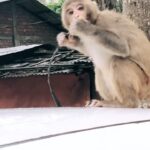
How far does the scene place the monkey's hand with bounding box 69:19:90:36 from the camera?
5633 millimetres

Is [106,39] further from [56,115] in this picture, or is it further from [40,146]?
[40,146]

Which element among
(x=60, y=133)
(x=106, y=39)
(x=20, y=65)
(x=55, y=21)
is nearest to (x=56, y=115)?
(x=60, y=133)

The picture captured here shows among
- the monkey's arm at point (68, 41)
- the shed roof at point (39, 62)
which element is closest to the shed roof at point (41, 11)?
the shed roof at point (39, 62)

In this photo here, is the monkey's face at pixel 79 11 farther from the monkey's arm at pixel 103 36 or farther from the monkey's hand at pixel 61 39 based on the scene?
the monkey's hand at pixel 61 39

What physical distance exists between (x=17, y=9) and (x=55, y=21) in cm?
123

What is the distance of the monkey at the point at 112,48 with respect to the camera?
556cm

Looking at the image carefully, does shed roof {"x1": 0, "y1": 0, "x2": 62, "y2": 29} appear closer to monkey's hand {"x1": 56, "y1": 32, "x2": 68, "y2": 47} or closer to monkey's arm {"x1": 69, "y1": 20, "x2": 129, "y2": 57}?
monkey's arm {"x1": 69, "y1": 20, "x2": 129, "y2": 57}

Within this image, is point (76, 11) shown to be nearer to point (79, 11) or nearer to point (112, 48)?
point (79, 11)

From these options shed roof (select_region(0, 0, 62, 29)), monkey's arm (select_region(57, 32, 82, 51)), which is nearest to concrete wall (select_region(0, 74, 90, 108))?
monkey's arm (select_region(57, 32, 82, 51))

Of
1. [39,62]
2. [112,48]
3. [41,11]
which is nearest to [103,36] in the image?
[112,48]

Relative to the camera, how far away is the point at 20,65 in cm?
672

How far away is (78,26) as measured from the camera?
563 centimetres

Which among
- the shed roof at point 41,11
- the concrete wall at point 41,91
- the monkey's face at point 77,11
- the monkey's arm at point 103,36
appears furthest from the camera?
the shed roof at point 41,11

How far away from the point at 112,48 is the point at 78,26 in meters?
0.43
